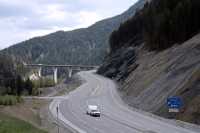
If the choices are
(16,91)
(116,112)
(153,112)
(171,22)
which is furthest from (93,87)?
(153,112)

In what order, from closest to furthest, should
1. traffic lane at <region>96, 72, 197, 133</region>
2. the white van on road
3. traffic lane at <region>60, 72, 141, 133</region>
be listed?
traffic lane at <region>96, 72, 197, 133</region>
traffic lane at <region>60, 72, 141, 133</region>
the white van on road

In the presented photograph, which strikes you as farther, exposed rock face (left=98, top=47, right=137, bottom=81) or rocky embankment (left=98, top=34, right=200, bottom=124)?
exposed rock face (left=98, top=47, right=137, bottom=81)

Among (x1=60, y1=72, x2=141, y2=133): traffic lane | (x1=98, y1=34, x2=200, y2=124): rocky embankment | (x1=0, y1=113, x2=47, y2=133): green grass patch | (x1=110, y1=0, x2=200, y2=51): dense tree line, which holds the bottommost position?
(x1=60, y1=72, x2=141, y2=133): traffic lane

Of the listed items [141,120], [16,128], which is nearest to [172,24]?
[141,120]

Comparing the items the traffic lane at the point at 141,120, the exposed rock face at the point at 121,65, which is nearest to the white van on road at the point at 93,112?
the traffic lane at the point at 141,120

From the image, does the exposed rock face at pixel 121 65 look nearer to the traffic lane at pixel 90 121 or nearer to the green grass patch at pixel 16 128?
the traffic lane at pixel 90 121

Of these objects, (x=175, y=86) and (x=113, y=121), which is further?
(x=175, y=86)

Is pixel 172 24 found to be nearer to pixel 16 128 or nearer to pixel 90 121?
pixel 90 121

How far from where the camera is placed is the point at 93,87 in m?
130

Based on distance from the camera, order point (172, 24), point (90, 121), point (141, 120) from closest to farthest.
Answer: point (141, 120)
point (90, 121)
point (172, 24)

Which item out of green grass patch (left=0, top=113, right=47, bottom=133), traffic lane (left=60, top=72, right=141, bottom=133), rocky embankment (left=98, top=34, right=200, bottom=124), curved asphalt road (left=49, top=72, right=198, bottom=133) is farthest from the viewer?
rocky embankment (left=98, top=34, right=200, bottom=124)

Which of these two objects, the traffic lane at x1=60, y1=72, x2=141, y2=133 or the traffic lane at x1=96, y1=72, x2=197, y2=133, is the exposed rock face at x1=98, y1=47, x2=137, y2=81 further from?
the traffic lane at x1=96, y1=72, x2=197, y2=133

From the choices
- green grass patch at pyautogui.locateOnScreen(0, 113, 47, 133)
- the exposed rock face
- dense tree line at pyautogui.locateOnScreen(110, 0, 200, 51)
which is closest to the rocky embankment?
dense tree line at pyautogui.locateOnScreen(110, 0, 200, 51)

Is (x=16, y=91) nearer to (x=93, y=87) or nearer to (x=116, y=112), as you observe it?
(x=93, y=87)
